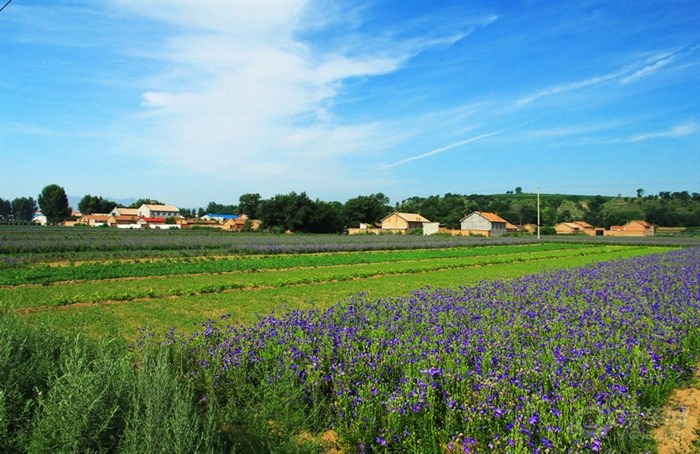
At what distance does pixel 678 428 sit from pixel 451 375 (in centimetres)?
315

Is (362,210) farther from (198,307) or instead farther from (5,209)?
(5,209)

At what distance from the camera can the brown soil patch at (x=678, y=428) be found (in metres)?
5.05

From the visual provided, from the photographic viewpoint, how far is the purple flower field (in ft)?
15.3

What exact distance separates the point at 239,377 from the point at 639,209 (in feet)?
593

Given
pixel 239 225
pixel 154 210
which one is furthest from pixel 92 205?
pixel 239 225

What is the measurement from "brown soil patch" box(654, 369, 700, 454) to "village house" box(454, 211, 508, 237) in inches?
3466

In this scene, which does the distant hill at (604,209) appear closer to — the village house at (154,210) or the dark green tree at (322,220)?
the dark green tree at (322,220)

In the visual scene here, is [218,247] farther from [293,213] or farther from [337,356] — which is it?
[293,213]

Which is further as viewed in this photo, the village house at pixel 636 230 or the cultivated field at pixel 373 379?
the village house at pixel 636 230

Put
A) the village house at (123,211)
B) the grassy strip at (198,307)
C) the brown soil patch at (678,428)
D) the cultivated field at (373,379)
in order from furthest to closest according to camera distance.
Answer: the village house at (123,211) < the grassy strip at (198,307) < the brown soil patch at (678,428) < the cultivated field at (373,379)

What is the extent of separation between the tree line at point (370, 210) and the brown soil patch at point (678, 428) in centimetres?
8666

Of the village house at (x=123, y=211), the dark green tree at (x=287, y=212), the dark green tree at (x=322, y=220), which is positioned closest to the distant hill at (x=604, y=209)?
the dark green tree at (x=322, y=220)

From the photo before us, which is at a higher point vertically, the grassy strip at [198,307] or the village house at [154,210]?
the village house at [154,210]

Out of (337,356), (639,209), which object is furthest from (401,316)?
(639,209)
